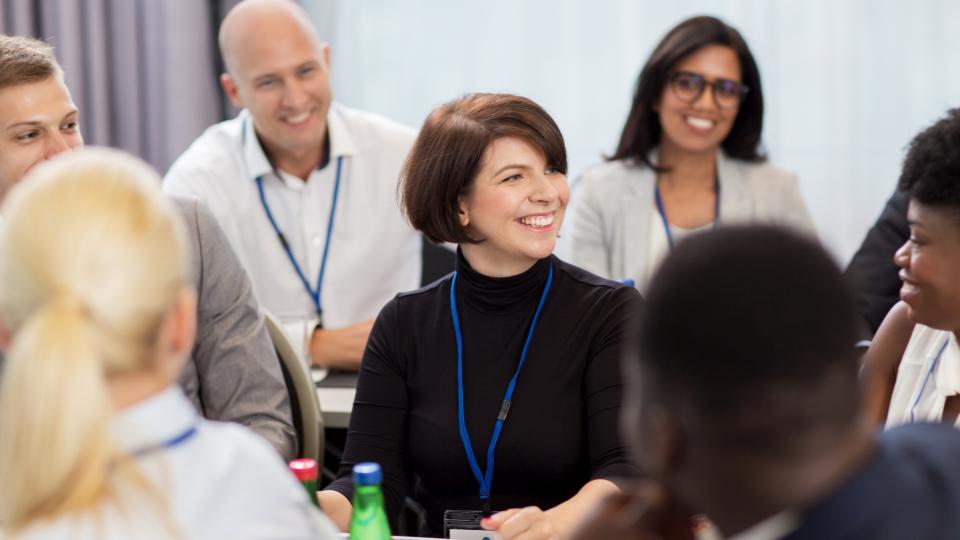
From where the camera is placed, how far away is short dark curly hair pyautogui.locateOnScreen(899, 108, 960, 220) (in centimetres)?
174

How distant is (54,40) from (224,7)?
64 cm

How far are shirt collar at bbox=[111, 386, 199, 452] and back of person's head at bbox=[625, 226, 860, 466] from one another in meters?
0.44

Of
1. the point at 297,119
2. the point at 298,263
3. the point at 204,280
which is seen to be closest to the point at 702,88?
the point at 297,119

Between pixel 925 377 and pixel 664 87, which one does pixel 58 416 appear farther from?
pixel 664 87

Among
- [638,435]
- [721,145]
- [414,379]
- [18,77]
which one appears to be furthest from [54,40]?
[638,435]

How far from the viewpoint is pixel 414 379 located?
80.7 inches

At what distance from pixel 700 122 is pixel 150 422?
2.65 m

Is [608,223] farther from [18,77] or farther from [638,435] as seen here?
[638,435]

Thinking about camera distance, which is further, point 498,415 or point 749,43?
point 749,43

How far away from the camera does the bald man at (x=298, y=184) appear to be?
130 inches

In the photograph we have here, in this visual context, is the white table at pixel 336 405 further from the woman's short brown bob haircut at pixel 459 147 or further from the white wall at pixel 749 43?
the white wall at pixel 749 43

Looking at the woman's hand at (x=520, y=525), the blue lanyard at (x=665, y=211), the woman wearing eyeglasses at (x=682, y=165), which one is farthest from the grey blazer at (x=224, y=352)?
the blue lanyard at (x=665, y=211)

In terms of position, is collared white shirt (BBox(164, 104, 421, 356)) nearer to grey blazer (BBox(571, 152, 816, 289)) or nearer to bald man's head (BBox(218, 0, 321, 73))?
bald man's head (BBox(218, 0, 321, 73))

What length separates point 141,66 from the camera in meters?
4.30
